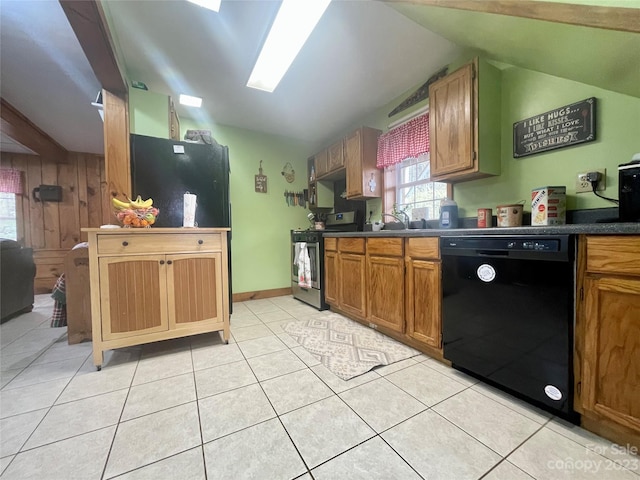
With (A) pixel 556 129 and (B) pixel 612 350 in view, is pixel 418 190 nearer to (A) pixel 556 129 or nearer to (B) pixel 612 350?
(A) pixel 556 129

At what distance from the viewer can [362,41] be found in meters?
2.05

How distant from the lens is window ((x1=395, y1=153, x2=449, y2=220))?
8.52 ft

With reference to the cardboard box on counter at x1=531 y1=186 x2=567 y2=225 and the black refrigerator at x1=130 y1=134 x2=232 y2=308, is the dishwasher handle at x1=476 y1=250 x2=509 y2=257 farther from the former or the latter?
the black refrigerator at x1=130 y1=134 x2=232 y2=308

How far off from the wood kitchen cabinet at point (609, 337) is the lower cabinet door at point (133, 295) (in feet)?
8.07

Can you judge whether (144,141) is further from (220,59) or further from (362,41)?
(362,41)

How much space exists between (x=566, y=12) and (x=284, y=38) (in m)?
1.71

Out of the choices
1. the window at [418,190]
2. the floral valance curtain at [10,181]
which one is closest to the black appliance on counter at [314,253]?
the window at [418,190]

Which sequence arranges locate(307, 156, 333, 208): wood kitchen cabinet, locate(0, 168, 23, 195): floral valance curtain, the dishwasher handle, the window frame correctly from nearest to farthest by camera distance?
the dishwasher handle, the window frame, locate(307, 156, 333, 208): wood kitchen cabinet, locate(0, 168, 23, 195): floral valance curtain

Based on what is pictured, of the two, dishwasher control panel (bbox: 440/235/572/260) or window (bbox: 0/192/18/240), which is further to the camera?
window (bbox: 0/192/18/240)

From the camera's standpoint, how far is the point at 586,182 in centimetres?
156

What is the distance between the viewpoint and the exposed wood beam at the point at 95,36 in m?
1.40

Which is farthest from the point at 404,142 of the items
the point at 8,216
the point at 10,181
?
the point at 8,216

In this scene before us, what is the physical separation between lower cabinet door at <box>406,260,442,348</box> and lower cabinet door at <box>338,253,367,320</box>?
21.7 inches

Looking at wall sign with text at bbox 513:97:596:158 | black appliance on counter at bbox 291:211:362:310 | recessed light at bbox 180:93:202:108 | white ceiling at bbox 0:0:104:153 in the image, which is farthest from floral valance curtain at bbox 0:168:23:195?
wall sign with text at bbox 513:97:596:158
